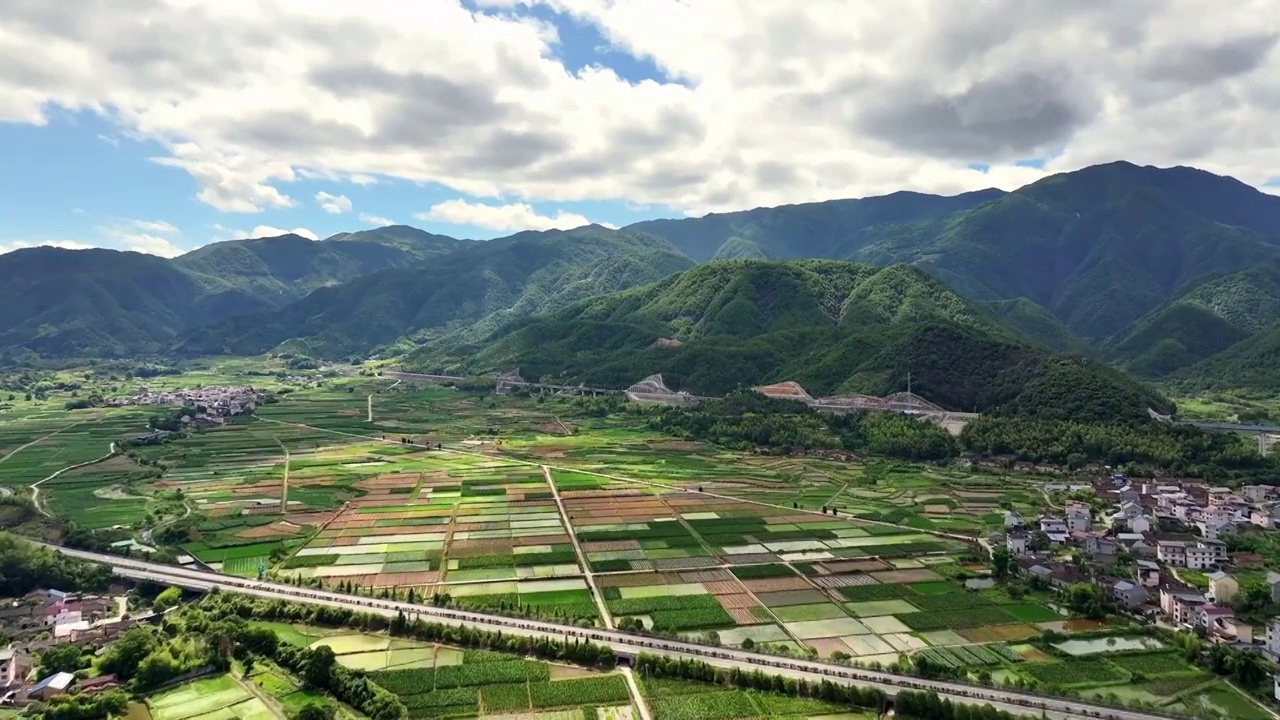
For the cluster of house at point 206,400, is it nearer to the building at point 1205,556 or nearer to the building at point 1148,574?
the building at point 1148,574

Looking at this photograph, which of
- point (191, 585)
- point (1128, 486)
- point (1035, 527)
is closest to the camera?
point (191, 585)

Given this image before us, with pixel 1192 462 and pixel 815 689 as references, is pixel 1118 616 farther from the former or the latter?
pixel 1192 462

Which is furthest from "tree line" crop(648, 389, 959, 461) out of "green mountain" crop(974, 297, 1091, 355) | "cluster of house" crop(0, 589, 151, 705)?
"green mountain" crop(974, 297, 1091, 355)

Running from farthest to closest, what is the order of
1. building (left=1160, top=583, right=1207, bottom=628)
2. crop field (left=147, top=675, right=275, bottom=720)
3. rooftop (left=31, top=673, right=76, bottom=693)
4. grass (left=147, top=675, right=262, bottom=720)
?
building (left=1160, top=583, right=1207, bottom=628) < rooftop (left=31, top=673, right=76, bottom=693) < grass (left=147, top=675, right=262, bottom=720) < crop field (left=147, top=675, right=275, bottom=720)

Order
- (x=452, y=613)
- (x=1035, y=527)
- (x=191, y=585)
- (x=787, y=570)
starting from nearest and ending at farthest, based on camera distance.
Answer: (x=452, y=613) < (x=191, y=585) < (x=787, y=570) < (x=1035, y=527)

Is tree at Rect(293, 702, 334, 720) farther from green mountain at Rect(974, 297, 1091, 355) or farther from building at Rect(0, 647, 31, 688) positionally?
green mountain at Rect(974, 297, 1091, 355)

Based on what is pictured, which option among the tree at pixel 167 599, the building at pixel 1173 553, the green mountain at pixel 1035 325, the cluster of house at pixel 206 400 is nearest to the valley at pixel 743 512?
the building at pixel 1173 553

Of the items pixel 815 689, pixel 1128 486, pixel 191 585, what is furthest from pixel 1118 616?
pixel 191 585
